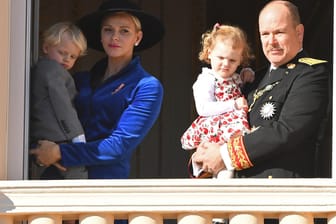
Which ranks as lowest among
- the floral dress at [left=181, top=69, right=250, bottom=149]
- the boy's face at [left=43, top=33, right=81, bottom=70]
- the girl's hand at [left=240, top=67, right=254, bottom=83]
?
the floral dress at [left=181, top=69, right=250, bottom=149]

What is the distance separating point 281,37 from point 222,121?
0.40 meters

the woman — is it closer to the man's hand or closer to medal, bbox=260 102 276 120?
the man's hand

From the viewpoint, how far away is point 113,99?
6.20 metres

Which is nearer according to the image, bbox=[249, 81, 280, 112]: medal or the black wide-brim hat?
bbox=[249, 81, 280, 112]: medal

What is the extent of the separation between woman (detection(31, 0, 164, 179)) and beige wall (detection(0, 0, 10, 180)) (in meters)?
0.17

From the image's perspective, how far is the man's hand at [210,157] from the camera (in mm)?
6078

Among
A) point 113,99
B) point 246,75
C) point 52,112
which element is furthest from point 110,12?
point 246,75

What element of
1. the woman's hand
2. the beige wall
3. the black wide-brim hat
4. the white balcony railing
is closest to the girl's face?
the black wide-brim hat

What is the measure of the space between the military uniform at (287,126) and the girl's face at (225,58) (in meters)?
0.18

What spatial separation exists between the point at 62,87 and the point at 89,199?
1.81ft

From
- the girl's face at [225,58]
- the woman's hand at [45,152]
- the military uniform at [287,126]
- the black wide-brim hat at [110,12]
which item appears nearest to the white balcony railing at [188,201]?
the military uniform at [287,126]

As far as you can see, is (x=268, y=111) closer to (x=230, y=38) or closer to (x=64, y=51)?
(x=230, y=38)

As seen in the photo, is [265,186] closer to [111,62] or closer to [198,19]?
[111,62]

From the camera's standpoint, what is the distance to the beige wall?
236 inches
